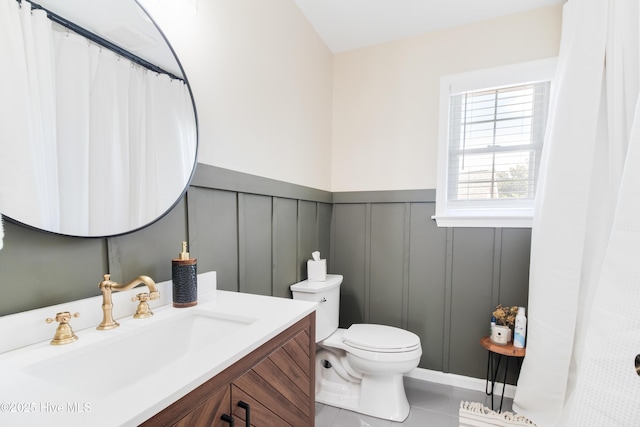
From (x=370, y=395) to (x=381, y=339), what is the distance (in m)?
0.34

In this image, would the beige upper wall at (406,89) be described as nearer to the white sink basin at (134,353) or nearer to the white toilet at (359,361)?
the white toilet at (359,361)

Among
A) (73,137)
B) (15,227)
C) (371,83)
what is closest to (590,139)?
(371,83)

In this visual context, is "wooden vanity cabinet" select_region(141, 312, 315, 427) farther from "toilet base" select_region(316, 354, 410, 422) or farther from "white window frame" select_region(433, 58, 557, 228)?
"white window frame" select_region(433, 58, 557, 228)

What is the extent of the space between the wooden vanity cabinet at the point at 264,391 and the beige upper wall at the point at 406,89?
1.48 meters

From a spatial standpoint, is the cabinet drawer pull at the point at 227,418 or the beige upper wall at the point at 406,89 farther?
the beige upper wall at the point at 406,89

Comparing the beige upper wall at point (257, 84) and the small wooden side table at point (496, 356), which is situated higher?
the beige upper wall at point (257, 84)

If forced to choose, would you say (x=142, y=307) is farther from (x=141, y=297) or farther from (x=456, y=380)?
(x=456, y=380)

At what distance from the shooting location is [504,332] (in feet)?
5.80

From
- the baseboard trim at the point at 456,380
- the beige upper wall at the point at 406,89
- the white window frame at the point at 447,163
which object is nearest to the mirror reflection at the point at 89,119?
the beige upper wall at the point at 406,89

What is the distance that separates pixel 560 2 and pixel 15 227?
2.71 metres

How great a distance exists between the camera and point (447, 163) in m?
2.07

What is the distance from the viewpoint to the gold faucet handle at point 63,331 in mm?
690

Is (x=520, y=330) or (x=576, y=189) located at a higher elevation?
(x=576, y=189)

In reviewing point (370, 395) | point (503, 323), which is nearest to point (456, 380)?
point (503, 323)
